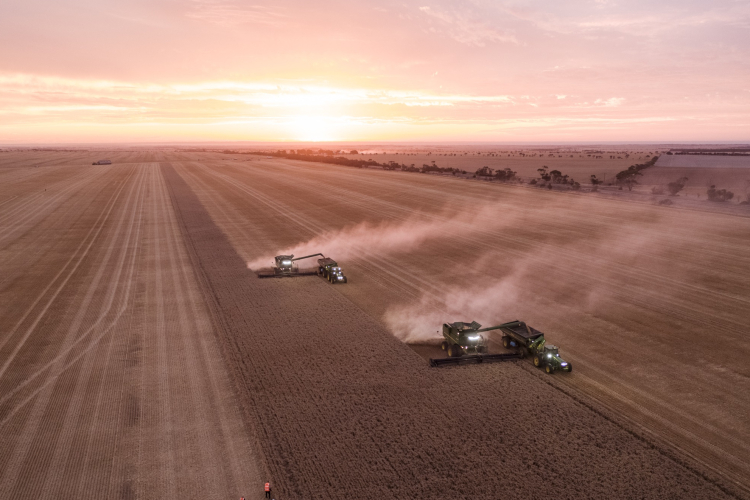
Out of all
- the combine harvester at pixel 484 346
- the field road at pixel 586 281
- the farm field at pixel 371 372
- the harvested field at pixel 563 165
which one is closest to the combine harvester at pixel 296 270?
the farm field at pixel 371 372

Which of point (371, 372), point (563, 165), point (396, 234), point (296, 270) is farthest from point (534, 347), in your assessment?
point (563, 165)

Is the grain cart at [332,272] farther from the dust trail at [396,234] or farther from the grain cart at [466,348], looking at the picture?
the grain cart at [466,348]

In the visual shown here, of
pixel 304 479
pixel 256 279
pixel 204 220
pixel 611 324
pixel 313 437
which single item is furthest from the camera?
pixel 204 220

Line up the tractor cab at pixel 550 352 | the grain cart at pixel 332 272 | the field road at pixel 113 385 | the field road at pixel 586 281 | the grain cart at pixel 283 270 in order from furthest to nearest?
1. the grain cart at pixel 283 270
2. the grain cart at pixel 332 272
3. the tractor cab at pixel 550 352
4. the field road at pixel 586 281
5. the field road at pixel 113 385

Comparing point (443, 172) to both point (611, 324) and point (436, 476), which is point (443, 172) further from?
point (436, 476)

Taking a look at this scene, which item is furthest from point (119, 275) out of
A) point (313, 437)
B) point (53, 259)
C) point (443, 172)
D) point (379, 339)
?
point (443, 172)

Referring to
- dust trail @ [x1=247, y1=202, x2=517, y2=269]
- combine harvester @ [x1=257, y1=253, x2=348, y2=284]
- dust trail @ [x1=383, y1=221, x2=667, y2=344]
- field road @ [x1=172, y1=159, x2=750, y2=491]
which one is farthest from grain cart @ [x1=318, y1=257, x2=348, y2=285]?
dust trail @ [x1=383, y1=221, x2=667, y2=344]

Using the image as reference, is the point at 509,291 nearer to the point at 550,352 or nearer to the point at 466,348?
the point at 466,348
